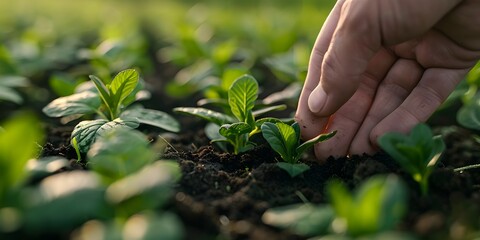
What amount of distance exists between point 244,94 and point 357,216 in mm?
1001

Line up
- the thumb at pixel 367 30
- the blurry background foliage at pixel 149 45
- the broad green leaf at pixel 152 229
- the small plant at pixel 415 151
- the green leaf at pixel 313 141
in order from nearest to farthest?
1. the broad green leaf at pixel 152 229
2. the small plant at pixel 415 151
3. the thumb at pixel 367 30
4. the green leaf at pixel 313 141
5. the blurry background foliage at pixel 149 45

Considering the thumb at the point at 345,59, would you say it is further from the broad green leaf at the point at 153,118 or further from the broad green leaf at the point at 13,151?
the broad green leaf at the point at 13,151

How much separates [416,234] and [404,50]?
43.1 inches

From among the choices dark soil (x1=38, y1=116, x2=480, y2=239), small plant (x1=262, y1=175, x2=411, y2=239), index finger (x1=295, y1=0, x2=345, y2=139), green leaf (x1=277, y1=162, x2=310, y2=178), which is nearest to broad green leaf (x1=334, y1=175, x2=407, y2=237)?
small plant (x1=262, y1=175, x2=411, y2=239)

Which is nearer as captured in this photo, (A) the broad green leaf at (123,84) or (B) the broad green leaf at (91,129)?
(B) the broad green leaf at (91,129)

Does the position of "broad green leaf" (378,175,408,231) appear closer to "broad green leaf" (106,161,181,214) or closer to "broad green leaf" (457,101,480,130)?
"broad green leaf" (106,161,181,214)

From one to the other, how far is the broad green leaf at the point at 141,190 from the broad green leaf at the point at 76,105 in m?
0.90

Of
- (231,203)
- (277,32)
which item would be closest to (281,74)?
(277,32)

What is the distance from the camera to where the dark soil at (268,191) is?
5.02ft

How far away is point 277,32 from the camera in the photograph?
4.52 metres

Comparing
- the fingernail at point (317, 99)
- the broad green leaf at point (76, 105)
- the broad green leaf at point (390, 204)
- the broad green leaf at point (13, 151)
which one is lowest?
the fingernail at point (317, 99)

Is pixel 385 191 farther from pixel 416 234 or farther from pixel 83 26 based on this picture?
pixel 83 26

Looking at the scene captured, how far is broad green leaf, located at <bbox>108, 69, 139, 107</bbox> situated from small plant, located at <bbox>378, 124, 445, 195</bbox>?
979 mm

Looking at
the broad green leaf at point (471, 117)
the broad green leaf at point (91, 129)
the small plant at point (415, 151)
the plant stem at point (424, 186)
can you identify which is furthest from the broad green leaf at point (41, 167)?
the broad green leaf at point (471, 117)
